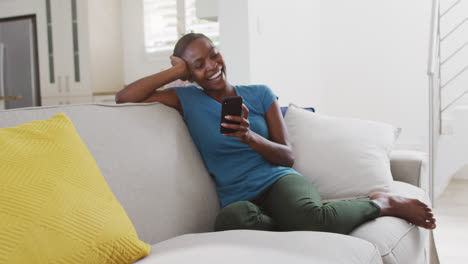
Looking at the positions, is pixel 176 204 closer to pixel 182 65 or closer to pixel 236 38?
pixel 182 65

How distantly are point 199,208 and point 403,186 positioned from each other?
898 millimetres

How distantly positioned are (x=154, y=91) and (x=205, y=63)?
223mm

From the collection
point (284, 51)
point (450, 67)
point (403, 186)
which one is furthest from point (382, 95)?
point (403, 186)

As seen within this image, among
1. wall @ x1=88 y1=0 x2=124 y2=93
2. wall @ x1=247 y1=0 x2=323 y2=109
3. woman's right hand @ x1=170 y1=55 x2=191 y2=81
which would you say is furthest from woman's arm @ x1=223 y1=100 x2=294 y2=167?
wall @ x1=88 y1=0 x2=124 y2=93

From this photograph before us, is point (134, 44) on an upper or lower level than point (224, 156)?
upper

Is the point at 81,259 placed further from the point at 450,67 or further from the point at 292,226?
the point at 450,67

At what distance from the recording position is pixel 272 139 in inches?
66.6

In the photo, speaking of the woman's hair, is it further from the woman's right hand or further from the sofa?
the sofa

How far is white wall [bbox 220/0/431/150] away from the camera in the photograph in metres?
4.00

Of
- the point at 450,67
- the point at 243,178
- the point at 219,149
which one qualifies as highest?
the point at 450,67

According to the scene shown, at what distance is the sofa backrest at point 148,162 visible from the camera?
1.26m

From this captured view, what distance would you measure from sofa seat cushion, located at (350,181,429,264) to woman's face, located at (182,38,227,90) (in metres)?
0.73

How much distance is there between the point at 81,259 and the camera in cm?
85

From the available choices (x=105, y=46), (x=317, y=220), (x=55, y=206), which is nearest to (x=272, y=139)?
(x=317, y=220)
